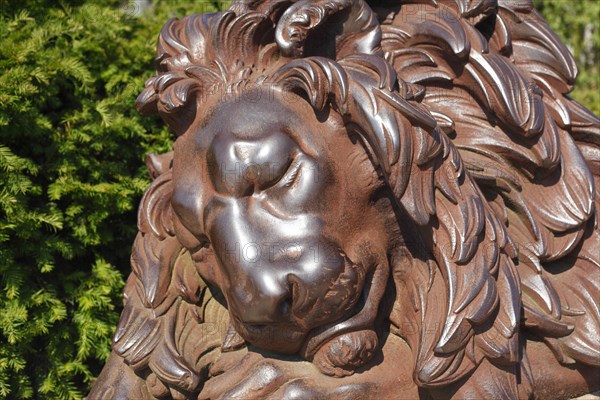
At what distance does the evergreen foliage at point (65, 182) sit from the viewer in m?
2.06

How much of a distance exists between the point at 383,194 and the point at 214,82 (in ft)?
1.41

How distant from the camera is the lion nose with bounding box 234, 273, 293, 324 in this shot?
1.42 meters

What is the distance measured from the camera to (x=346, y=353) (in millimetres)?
1505

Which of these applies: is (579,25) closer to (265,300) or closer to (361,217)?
(361,217)

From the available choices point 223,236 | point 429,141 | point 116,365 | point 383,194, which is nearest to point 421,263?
point 383,194

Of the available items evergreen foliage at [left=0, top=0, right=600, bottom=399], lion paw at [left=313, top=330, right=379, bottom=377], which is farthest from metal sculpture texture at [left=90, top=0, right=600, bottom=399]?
evergreen foliage at [left=0, top=0, right=600, bottom=399]

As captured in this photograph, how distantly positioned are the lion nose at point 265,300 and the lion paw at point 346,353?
0.13m

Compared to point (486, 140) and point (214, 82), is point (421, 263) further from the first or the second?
point (214, 82)

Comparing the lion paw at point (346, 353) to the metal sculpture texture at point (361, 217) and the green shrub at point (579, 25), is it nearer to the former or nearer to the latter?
the metal sculpture texture at point (361, 217)

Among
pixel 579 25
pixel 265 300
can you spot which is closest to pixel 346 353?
pixel 265 300

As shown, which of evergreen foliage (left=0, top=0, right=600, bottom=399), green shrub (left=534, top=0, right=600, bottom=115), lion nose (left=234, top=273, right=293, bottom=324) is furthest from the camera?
green shrub (left=534, top=0, right=600, bottom=115)

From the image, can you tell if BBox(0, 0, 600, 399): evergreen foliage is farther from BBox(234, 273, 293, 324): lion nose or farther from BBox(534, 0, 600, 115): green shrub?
BBox(534, 0, 600, 115): green shrub

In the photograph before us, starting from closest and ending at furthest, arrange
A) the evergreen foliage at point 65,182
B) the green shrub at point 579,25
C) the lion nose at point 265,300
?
the lion nose at point 265,300
the evergreen foliage at point 65,182
the green shrub at point 579,25

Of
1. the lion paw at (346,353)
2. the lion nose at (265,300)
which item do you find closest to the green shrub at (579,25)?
the lion paw at (346,353)
